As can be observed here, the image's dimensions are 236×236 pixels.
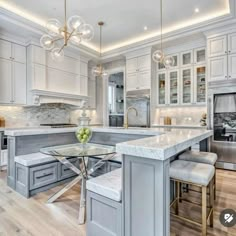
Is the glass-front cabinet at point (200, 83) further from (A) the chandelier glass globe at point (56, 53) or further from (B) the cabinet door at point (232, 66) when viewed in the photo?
(A) the chandelier glass globe at point (56, 53)

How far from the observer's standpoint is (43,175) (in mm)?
2828

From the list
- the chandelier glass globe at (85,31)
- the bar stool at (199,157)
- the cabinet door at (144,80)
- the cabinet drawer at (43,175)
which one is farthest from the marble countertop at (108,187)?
the cabinet door at (144,80)

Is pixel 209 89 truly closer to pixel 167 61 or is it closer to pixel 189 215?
pixel 167 61

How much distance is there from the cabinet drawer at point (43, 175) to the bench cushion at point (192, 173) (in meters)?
1.98

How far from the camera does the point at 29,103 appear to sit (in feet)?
15.2

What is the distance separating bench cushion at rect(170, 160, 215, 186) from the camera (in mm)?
1623

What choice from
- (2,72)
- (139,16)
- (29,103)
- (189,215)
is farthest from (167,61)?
(2,72)

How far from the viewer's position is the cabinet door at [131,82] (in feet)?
18.0

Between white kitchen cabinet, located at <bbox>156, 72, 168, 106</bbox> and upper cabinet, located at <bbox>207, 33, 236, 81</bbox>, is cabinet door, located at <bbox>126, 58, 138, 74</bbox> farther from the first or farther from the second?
upper cabinet, located at <bbox>207, 33, 236, 81</bbox>

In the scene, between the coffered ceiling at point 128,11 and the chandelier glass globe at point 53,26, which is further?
the coffered ceiling at point 128,11

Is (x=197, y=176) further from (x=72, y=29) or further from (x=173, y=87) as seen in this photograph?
(x=173, y=87)

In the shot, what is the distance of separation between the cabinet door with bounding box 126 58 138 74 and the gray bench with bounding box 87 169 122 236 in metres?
4.34

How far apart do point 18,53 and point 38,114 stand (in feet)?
5.53

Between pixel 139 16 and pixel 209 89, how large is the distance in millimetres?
2308
